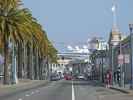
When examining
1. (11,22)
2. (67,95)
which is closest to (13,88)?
(11,22)

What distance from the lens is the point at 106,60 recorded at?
14700 centimetres

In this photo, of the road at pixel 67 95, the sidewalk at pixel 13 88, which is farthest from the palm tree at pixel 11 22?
the road at pixel 67 95

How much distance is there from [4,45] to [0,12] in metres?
4.17

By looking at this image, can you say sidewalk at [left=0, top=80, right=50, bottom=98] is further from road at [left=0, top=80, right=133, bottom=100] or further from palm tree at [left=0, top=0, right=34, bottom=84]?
palm tree at [left=0, top=0, right=34, bottom=84]

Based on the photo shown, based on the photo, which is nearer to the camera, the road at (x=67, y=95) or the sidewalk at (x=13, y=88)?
the road at (x=67, y=95)

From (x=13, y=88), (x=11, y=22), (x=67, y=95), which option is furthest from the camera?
(x=11, y=22)

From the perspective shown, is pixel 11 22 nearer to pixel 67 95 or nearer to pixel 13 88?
pixel 13 88

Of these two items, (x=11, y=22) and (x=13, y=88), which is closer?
(x=13, y=88)

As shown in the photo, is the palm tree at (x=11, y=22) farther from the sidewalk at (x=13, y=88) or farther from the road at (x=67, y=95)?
the road at (x=67, y=95)

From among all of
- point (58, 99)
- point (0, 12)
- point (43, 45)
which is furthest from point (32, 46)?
point (58, 99)

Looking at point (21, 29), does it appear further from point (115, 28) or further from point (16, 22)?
point (115, 28)

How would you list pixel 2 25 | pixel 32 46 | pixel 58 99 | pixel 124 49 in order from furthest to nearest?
pixel 124 49
pixel 32 46
pixel 2 25
pixel 58 99

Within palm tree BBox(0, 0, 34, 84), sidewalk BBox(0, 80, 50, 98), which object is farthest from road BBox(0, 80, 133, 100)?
palm tree BBox(0, 0, 34, 84)

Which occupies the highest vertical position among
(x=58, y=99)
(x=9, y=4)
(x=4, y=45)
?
(x=9, y=4)
